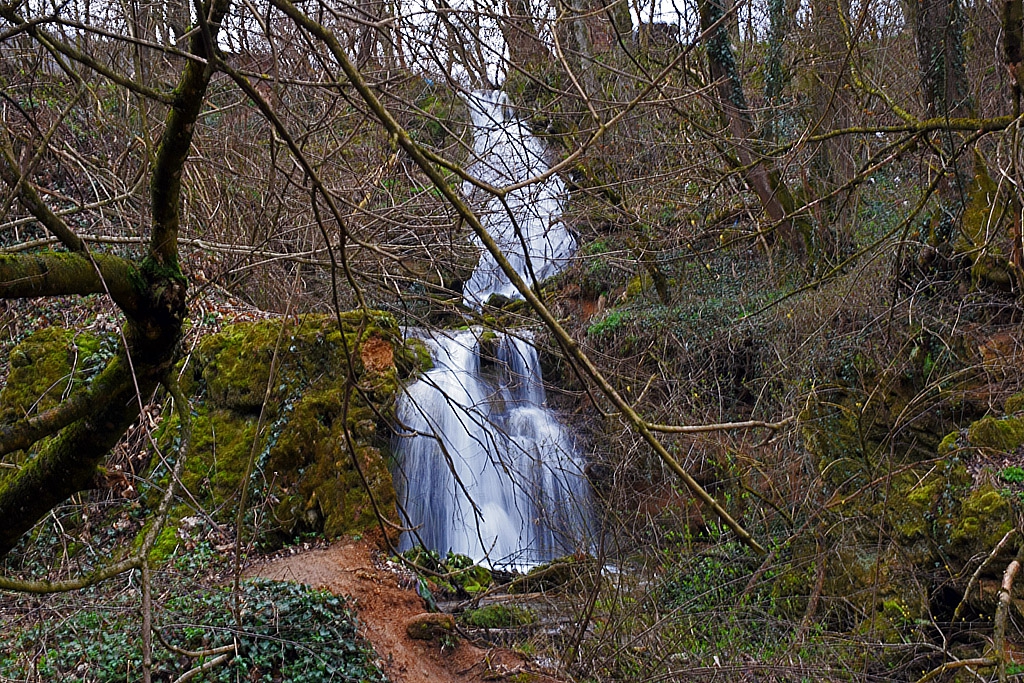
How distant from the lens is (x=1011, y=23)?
3.98m

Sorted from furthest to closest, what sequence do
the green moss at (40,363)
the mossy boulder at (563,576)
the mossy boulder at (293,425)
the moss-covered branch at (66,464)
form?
the green moss at (40,363) → the mossy boulder at (293,425) → the mossy boulder at (563,576) → the moss-covered branch at (66,464)

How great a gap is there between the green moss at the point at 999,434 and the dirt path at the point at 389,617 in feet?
12.8

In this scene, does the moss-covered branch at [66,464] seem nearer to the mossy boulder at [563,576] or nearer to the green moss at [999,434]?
the mossy boulder at [563,576]

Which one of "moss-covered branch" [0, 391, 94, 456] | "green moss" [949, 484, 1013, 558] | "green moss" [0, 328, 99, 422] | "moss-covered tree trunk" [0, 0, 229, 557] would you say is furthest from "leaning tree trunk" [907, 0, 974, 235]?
"green moss" [0, 328, 99, 422]

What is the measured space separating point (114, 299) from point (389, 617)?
4.82 m

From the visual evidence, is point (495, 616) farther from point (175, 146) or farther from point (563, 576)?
point (175, 146)

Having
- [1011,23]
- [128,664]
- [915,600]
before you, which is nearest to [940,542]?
[915,600]

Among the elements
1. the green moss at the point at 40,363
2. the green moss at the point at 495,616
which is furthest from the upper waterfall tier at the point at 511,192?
the green moss at the point at 40,363

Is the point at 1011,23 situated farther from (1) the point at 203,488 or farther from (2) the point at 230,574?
(1) the point at 203,488

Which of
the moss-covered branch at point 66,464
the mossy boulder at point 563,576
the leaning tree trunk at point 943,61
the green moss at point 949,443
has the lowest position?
the mossy boulder at point 563,576

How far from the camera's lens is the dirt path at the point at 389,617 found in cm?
573

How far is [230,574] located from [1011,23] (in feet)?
23.4

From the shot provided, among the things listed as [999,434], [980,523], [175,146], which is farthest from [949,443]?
[175,146]

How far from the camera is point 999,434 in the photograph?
5.69 metres
